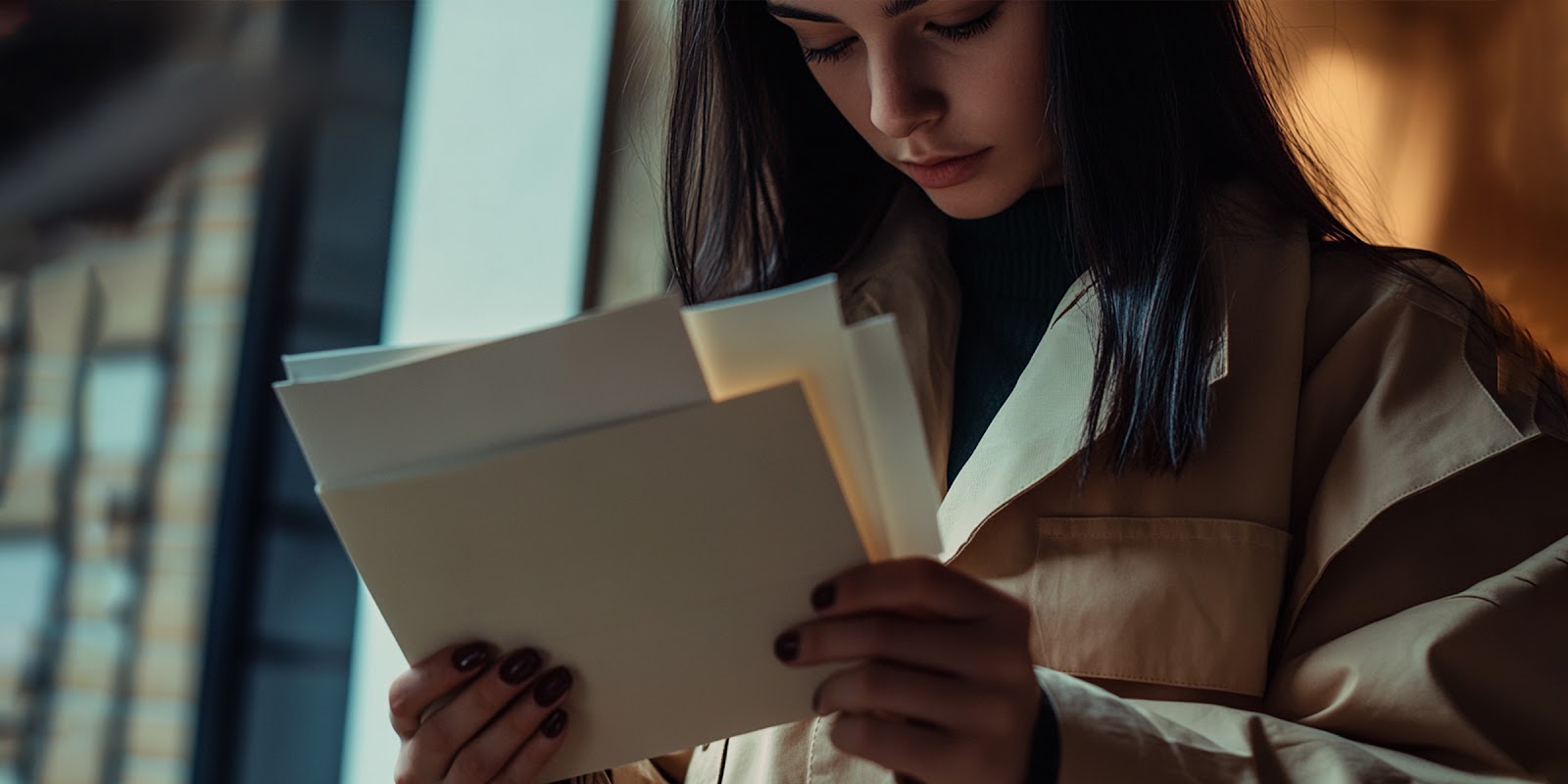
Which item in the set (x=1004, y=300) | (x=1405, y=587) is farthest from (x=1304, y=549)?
(x=1004, y=300)

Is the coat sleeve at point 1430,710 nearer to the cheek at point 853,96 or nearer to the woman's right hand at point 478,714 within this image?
the woman's right hand at point 478,714

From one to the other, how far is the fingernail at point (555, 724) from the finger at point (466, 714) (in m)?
0.02

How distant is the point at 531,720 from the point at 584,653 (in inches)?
1.9

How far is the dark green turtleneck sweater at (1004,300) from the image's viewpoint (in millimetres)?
1010

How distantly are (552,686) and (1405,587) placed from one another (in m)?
0.52

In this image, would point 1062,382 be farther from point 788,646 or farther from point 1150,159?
point 788,646

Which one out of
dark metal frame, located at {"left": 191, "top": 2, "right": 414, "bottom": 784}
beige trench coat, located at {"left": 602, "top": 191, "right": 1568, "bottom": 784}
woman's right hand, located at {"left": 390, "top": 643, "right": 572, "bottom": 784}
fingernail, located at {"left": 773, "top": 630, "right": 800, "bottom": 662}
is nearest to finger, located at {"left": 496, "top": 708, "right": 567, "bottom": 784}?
woman's right hand, located at {"left": 390, "top": 643, "right": 572, "bottom": 784}

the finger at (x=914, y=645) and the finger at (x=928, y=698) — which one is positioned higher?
the finger at (x=914, y=645)

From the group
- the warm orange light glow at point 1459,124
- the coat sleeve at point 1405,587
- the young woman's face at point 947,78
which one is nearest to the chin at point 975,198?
the young woman's face at point 947,78

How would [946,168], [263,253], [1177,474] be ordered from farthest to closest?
[263,253], [946,168], [1177,474]

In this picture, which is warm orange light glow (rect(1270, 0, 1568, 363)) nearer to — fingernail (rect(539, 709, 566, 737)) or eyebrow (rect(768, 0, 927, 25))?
eyebrow (rect(768, 0, 927, 25))

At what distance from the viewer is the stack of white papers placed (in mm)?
560

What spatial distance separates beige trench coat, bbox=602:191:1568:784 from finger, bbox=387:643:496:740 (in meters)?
0.30

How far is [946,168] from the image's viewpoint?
0.94m
